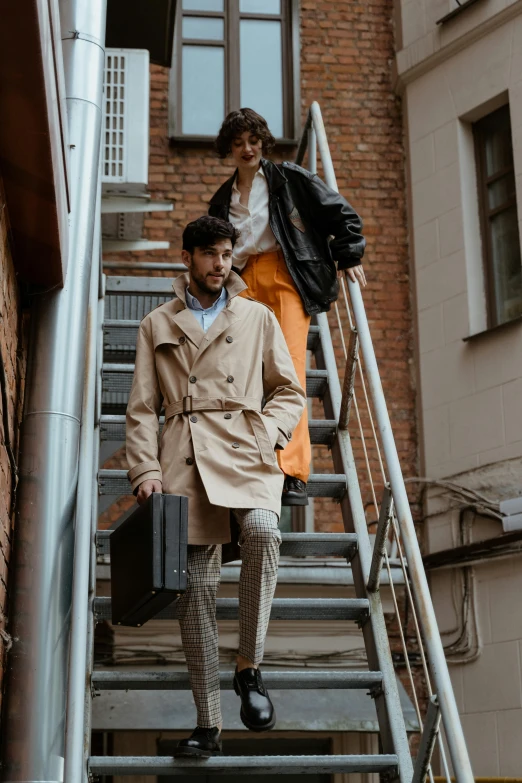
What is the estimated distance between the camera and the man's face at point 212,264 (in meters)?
3.90

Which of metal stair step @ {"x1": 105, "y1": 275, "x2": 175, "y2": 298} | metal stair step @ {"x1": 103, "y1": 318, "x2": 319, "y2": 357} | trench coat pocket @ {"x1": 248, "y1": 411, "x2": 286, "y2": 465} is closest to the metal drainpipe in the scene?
trench coat pocket @ {"x1": 248, "y1": 411, "x2": 286, "y2": 465}

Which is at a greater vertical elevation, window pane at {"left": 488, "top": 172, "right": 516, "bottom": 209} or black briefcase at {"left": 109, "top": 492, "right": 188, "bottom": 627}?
window pane at {"left": 488, "top": 172, "right": 516, "bottom": 209}

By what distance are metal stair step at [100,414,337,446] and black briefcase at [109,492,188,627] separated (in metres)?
1.37

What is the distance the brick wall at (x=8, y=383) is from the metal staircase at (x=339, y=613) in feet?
1.61

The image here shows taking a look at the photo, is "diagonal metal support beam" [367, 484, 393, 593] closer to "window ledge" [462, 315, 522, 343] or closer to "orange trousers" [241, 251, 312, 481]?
"orange trousers" [241, 251, 312, 481]

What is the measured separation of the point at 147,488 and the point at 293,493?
0.86 meters

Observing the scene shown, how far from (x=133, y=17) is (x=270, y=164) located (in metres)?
3.10

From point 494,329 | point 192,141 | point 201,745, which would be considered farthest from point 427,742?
point 192,141

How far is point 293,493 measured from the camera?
14.2 feet

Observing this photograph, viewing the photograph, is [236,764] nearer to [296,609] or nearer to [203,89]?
[296,609]

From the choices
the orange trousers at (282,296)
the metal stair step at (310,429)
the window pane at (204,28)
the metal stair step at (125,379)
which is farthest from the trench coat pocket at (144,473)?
the window pane at (204,28)

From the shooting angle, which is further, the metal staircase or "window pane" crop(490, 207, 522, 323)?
"window pane" crop(490, 207, 522, 323)

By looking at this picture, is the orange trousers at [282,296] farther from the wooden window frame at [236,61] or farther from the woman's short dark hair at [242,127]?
the wooden window frame at [236,61]

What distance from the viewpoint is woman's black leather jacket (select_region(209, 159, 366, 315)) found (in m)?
4.85
